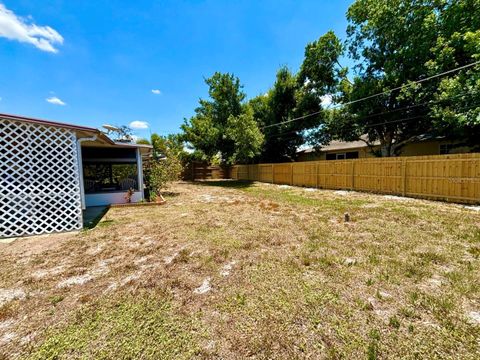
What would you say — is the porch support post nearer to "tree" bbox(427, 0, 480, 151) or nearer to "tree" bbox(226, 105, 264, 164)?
"tree" bbox(226, 105, 264, 164)

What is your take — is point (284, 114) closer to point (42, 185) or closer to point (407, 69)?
point (407, 69)

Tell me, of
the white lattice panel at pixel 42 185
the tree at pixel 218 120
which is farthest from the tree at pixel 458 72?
the white lattice panel at pixel 42 185

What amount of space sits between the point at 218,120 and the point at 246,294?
18874 mm

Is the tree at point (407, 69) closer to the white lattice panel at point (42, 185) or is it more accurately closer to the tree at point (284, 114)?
the tree at point (284, 114)

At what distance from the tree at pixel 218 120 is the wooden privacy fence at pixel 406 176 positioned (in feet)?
24.6

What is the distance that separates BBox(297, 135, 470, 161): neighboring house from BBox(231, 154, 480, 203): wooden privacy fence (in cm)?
621

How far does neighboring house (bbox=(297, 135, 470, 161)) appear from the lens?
13788 millimetres

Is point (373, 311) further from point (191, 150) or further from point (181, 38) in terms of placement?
point (191, 150)

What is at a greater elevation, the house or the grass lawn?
the house

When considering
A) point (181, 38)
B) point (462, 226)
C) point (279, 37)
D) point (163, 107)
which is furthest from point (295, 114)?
point (163, 107)

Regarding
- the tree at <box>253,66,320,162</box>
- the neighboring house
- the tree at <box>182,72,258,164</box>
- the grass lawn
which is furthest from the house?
the neighboring house

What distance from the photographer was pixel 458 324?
2031 millimetres

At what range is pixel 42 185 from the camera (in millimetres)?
5340

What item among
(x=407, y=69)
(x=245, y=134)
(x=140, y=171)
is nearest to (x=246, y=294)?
(x=140, y=171)
